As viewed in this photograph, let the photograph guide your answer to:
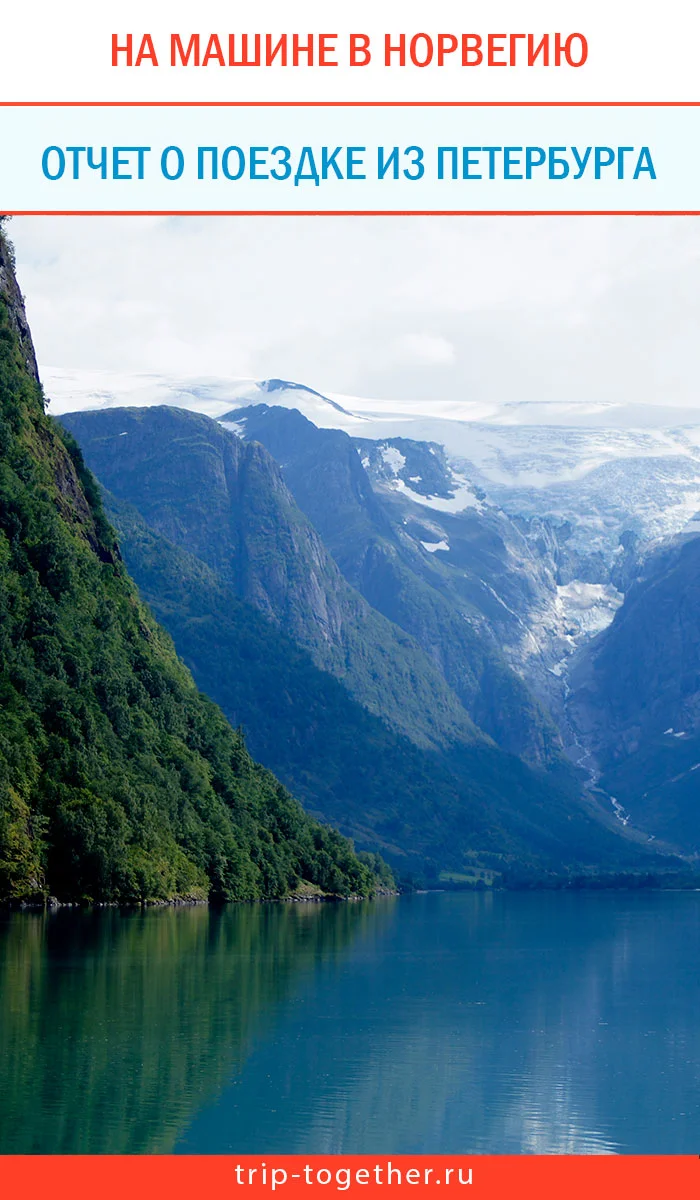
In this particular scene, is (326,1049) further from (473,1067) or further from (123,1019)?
(123,1019)

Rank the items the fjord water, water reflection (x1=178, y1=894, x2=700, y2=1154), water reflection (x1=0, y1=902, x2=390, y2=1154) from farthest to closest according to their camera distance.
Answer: water reflection (x1=178, y1=894, x2=700, y2=1154), the fjord water, water reflection (x1=0, y1=902, x2=390, y2=1154)

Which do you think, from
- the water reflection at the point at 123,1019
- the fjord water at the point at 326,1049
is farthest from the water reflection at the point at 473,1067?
the water reflection at the point at 123,1019

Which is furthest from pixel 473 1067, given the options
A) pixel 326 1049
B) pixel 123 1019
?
pixel 123 1019

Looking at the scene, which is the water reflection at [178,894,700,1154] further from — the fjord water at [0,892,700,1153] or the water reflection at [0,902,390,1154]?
the water reflection at [0,902,390,1154]

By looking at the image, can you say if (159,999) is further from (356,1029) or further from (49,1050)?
(49,1050)

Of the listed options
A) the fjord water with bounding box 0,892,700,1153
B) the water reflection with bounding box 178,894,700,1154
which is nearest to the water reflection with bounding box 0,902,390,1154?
the fjord water with bounding box 0,892,700,1153

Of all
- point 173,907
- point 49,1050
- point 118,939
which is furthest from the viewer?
point 173,907

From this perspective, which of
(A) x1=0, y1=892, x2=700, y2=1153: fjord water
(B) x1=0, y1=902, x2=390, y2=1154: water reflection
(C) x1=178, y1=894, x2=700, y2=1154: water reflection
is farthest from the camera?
(C) x1=178, y1=894, x2=700, y2=1154: water reflection

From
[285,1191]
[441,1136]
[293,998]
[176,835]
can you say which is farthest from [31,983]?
[176,835]
